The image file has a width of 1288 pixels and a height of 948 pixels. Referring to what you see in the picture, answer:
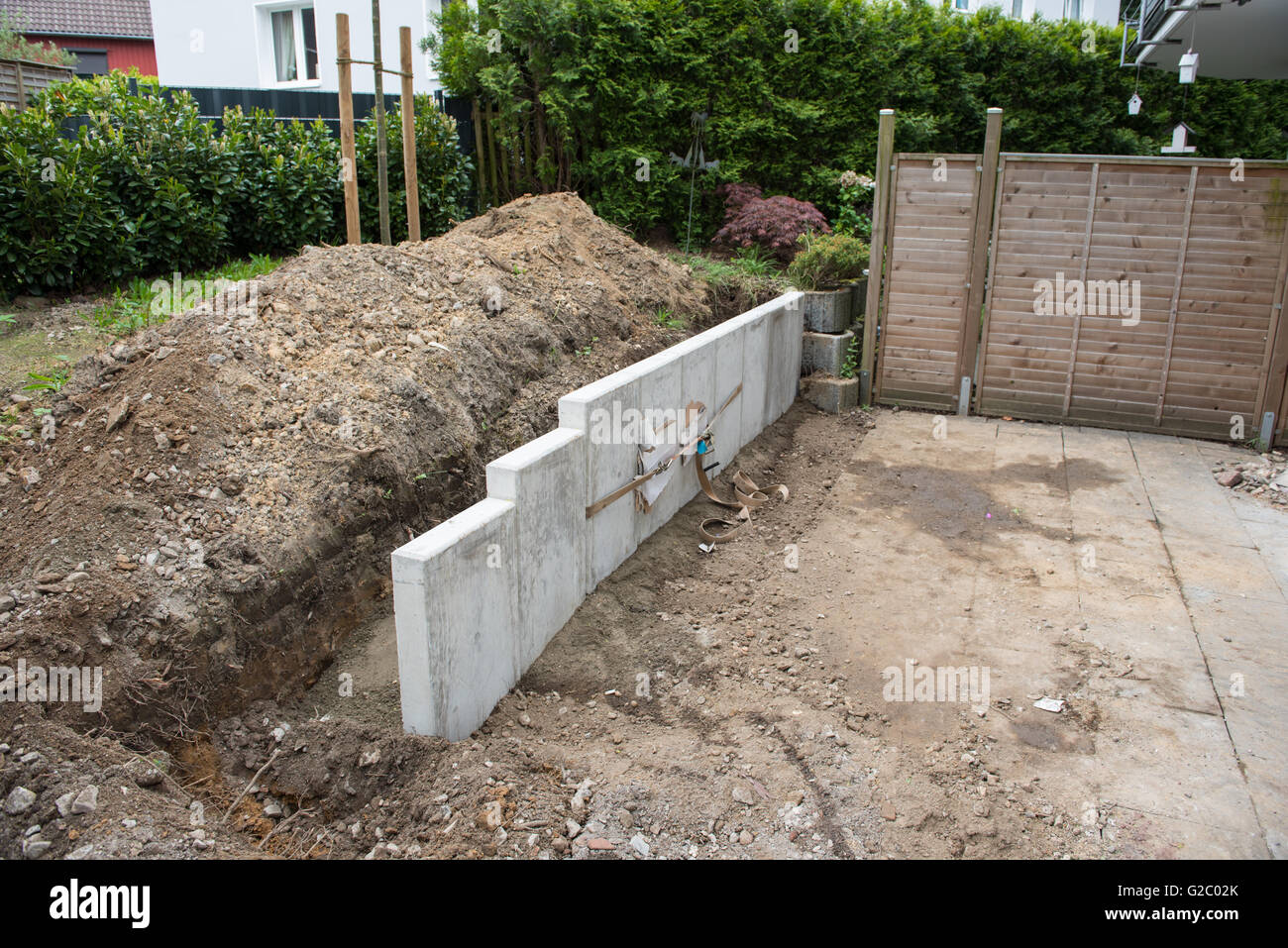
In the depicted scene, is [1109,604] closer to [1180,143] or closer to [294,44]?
[1180,143]

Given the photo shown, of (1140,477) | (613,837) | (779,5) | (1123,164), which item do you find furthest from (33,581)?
(779,5)

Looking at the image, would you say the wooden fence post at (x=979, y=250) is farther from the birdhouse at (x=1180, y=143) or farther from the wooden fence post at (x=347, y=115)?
the wooden fence post at (x=347, y=115)

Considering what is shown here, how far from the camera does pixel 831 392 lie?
402 inches

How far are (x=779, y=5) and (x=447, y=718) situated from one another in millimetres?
11717

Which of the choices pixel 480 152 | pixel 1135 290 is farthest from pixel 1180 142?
pixel 480 152

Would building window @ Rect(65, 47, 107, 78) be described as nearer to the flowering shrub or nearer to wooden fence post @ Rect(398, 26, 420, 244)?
wooden fence post @ Rect(398, 26, 420, 244)

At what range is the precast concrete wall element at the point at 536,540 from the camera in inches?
175

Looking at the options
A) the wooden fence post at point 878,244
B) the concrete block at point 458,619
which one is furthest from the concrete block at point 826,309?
the concrete block at point 458,619

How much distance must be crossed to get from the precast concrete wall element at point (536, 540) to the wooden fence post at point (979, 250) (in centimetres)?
295

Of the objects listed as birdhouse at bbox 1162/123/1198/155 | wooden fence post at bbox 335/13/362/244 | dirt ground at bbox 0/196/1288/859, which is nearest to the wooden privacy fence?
dirt ground at bbox 0/196/1288/859

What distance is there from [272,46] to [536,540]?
55.8ft

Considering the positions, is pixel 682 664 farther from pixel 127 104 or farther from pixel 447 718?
pixel 127 104

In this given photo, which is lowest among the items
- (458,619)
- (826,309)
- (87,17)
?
(458,619)

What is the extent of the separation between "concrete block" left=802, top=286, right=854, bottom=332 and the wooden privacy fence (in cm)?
53
